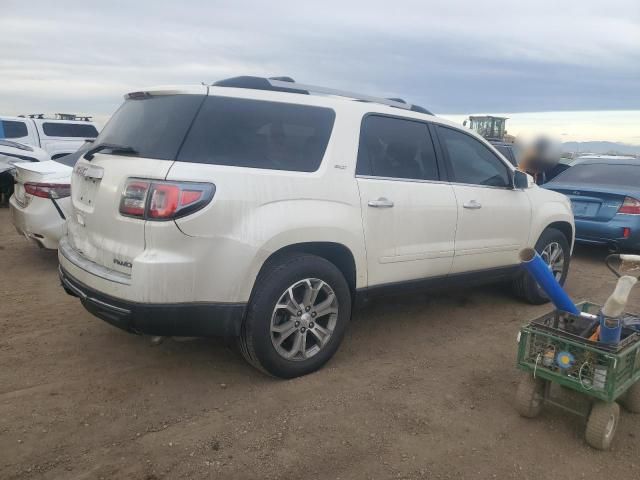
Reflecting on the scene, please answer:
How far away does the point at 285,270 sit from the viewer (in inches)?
129

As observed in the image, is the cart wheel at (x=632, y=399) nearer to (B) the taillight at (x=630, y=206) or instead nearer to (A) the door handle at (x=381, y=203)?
(A) the door handle at (x=381, y=203)

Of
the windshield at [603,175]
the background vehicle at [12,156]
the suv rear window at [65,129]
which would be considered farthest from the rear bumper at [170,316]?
the suv rear window at [65,129]

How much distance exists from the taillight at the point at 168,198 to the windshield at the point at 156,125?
0.21 m

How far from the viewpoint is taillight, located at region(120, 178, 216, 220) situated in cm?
289

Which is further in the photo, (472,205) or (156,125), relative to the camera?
(472,205)

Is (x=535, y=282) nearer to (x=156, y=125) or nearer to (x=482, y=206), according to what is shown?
(x=482, y=206)

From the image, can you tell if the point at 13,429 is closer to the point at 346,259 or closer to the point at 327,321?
the point at 327,321

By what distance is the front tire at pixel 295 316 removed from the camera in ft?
10.6

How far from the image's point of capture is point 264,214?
3.15 m

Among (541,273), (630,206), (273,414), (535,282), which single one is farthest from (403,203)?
(630,206)

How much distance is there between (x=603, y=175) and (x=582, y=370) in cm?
622

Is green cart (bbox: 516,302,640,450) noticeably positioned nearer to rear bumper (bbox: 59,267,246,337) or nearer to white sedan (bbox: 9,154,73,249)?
rear bumper (bbox: 59,267,246,337)

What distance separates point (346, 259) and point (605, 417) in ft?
5.88

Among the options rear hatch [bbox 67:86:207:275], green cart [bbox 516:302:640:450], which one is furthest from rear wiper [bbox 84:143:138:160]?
green cart [bbox 516:302:640:450]
